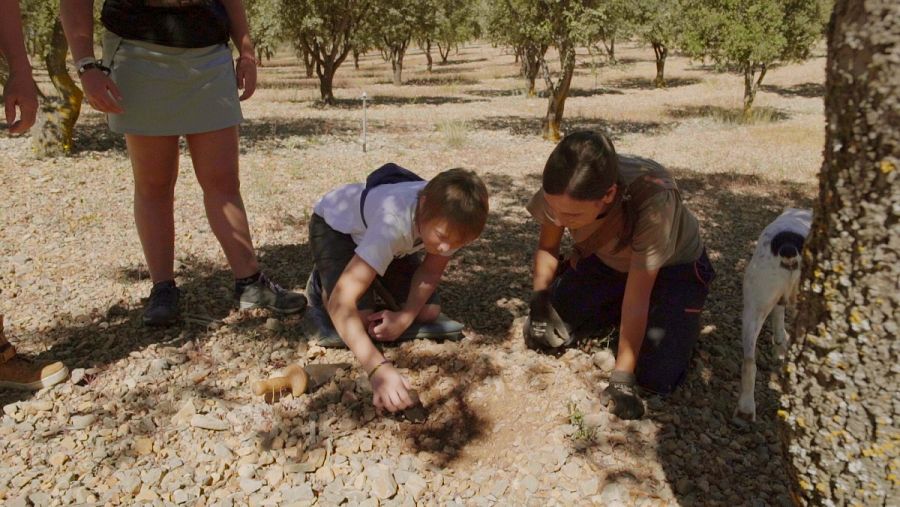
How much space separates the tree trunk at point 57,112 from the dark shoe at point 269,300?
5927 mm

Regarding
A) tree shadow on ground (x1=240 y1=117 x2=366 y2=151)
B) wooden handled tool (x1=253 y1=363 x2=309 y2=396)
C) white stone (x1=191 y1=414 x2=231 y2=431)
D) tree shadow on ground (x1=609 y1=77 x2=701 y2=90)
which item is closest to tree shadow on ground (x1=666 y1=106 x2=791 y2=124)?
tree shadow on ground (x1=240 y1=117 x2=366 y2=151)

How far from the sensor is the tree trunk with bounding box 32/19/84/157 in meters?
7.84

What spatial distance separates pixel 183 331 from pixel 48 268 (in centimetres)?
163

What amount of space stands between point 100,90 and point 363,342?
1.52 metres

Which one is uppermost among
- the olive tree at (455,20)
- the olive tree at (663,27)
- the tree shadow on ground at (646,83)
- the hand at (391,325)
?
the olive tree at (455,20)

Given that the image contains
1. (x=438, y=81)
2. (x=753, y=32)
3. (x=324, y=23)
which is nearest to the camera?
(x=753, y=32)

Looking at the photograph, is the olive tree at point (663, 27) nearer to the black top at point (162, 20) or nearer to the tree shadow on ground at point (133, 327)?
the tree shadow on ground at point (133, 327)

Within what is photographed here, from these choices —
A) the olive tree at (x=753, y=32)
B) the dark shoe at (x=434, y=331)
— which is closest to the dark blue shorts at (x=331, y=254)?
the dark shoe at (x=434, y=331)

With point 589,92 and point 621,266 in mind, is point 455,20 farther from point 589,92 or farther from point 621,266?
point 621,266

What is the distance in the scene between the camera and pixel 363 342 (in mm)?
2584

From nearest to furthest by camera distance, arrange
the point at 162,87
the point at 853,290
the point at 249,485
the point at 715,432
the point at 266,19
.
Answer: the point at 853,290
the point at 249,485
the point at 715,432
the point at 162,87
the point at 266,19

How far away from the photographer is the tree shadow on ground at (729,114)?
14.6 m

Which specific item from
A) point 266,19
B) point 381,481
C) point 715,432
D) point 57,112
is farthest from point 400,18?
point 381,481

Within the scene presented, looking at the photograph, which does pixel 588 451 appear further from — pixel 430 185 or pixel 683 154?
pixel 683 154
